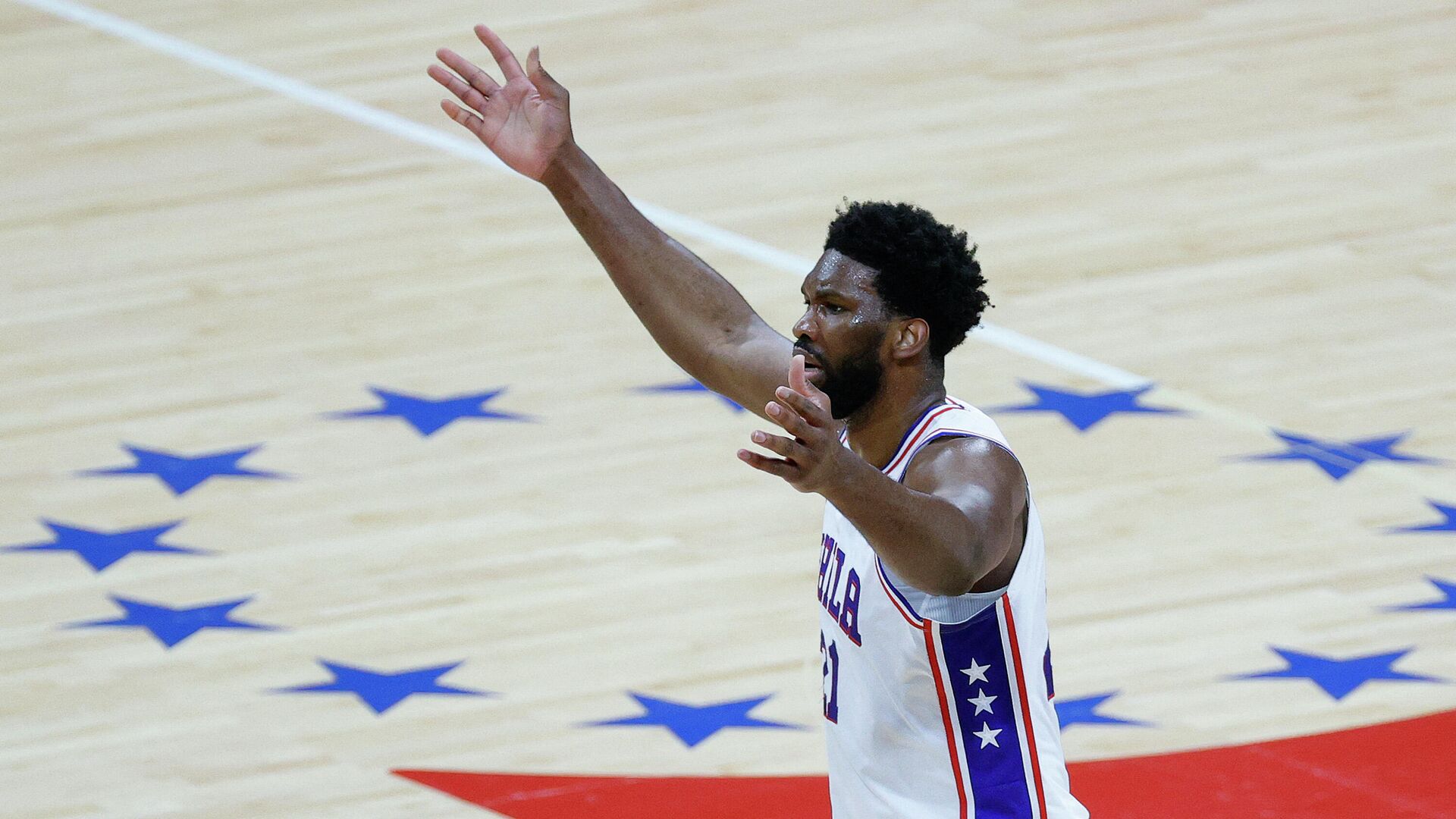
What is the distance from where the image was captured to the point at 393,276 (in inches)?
327

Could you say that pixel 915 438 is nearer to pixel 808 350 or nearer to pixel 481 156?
pixel 808 350

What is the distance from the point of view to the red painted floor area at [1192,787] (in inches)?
203

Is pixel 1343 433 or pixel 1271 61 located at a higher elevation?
pixel 1271 61

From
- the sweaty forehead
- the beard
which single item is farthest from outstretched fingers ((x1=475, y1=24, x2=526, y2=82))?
the beard

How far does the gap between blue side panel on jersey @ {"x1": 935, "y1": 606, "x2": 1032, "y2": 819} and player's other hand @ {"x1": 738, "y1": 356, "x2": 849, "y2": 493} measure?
22.1 inches

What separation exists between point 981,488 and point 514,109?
4.91 ft

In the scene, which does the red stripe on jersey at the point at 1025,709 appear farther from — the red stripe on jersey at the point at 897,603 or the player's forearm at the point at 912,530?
the player's forearm at the point at 912,530

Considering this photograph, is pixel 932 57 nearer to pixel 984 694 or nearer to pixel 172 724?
pixel 172 724

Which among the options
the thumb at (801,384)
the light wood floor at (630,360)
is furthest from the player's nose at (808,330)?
the light wood floor at (630,360)

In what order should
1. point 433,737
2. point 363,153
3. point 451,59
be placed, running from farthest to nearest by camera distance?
1. point 363,153
2. point 433,737
3. point 451,59

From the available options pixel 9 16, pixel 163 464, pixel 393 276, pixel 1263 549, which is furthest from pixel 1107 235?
pixel 9 16

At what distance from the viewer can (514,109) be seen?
14.0 feet

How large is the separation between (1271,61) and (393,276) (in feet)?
13.8

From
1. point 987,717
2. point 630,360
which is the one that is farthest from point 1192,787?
point 630,360
